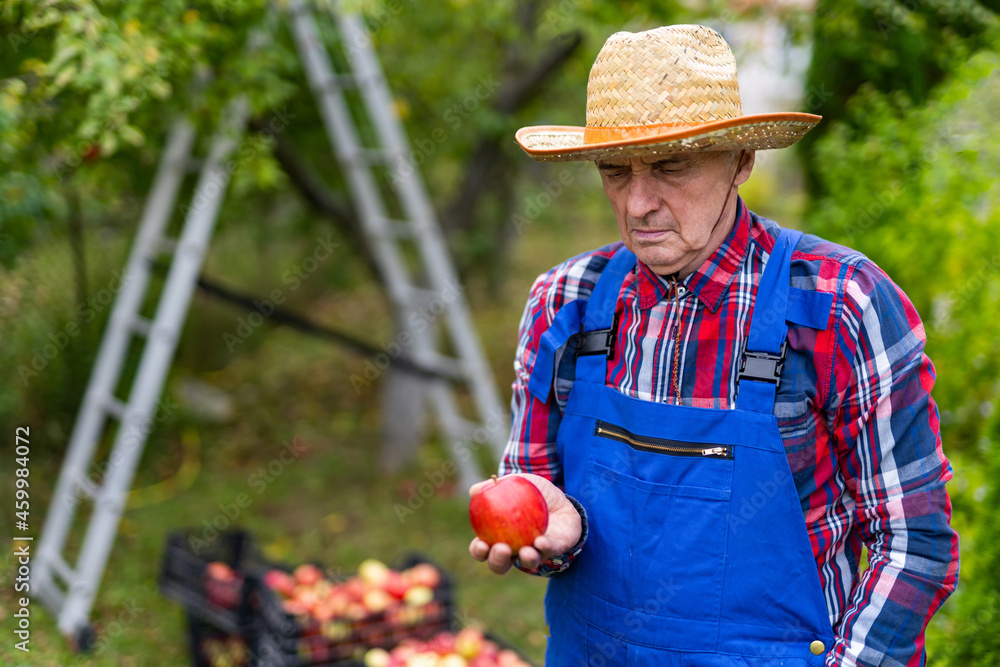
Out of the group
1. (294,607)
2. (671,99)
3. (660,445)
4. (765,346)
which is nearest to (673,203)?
(671,99)

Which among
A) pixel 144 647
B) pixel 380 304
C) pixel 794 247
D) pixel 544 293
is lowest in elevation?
pixel 380 304

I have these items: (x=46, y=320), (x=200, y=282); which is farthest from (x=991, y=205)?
(x=46, y=320)

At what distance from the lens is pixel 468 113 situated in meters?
5.55

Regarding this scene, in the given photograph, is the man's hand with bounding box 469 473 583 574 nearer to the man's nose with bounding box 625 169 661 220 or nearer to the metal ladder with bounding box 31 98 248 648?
the man's nose with bounding box 625 169 661 220

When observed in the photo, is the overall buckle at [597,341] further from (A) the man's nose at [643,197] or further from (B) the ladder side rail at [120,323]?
(B) the ladder side rail at [120,323]

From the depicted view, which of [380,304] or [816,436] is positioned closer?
[816,436]

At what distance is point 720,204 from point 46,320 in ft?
14.3

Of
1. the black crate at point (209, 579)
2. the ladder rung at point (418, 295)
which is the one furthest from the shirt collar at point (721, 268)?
the ladder rung at point (418, 295)

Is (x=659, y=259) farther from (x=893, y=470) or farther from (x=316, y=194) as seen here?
(x=316, y=194)

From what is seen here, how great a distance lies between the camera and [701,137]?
1271mm

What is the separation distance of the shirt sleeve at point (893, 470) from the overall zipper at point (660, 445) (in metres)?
0.19

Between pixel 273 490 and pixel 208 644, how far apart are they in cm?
218

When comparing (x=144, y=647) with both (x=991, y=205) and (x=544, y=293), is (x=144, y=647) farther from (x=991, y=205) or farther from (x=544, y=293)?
(x=991, y=205)

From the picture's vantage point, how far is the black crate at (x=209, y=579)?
312 cm
